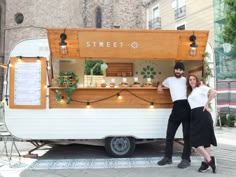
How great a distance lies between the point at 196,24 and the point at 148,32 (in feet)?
62.5

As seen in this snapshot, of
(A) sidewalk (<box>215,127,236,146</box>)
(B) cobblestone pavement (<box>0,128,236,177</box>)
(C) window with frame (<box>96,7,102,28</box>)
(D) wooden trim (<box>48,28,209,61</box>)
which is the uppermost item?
(C) window with frame (<box>96,7,102,28</box>)

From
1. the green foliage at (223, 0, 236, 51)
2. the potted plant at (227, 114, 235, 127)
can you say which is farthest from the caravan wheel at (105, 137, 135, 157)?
the green foliage at (223, 0, 236, 51)

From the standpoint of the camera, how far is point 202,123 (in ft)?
21.6

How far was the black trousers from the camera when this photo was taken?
7.10 m

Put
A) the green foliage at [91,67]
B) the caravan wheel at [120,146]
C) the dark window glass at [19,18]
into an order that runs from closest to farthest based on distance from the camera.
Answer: the caravan wheel at [120,146] < the green foliage at [91,67] < the dark window glass at [19,18]

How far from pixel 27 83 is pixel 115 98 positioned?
207 cm

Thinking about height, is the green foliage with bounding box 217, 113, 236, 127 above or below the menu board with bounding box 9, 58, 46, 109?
below

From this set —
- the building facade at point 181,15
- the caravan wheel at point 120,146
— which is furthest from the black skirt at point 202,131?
the building facade at point 181,15

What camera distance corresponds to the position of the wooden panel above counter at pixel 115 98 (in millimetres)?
7730

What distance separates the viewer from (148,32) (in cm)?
779

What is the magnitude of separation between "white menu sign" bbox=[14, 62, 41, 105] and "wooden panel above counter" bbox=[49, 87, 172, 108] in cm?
36

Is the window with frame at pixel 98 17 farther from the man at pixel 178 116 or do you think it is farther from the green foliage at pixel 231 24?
the man at pixel 178 116

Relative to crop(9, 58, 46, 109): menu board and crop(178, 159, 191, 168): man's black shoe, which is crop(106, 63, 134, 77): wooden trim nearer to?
crop(9, 58, 46, 109): menu board

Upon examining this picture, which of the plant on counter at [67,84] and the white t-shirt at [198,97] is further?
the plant on counter at [67,84]
